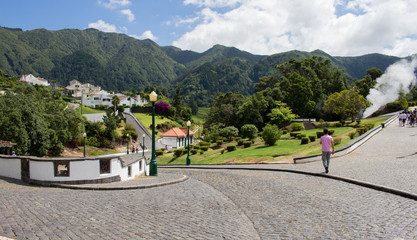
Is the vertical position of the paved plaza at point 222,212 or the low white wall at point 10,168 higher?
the low white wall at point 10,168

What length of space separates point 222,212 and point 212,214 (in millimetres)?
314

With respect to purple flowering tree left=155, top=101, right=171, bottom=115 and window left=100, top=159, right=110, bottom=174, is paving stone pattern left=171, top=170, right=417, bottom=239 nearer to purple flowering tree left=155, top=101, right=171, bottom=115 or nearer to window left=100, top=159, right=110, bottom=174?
window left=100, top=159, right=110, bottom=174

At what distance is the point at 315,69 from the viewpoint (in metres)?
79.1

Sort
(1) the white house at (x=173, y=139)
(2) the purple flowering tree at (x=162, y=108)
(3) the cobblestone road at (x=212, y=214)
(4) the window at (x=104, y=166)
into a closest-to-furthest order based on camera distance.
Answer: (3) the cobblestone road at (x=212, y=214), (4) the window at (x=104, y=166), (1) the white house at (x=173, y=139), (2) the purple flowering tree at (x=162, y=108)

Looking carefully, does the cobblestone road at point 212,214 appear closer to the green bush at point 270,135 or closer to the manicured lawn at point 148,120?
the green bush at point 270,135

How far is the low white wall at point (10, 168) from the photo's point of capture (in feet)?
37.3

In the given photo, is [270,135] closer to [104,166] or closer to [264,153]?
[264,153]

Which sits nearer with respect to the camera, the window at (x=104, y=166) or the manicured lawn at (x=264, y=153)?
the window at (x=104, y=166)

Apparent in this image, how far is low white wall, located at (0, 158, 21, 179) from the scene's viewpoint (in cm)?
1138

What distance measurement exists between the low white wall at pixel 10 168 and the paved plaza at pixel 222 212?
121 inches

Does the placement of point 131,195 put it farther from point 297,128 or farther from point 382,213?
point 297,128

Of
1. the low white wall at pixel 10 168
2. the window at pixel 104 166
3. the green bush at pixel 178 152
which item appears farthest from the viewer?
the green bush at pixel 178 152

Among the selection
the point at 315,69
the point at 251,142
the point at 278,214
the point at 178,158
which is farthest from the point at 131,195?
the point at 315,69

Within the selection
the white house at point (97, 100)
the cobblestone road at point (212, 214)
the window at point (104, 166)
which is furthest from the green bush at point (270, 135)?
the white house at point (97, 100)
